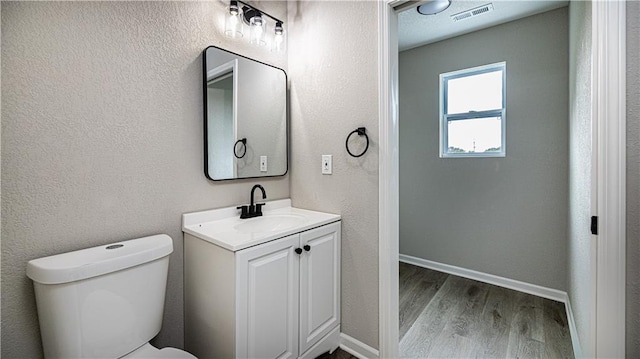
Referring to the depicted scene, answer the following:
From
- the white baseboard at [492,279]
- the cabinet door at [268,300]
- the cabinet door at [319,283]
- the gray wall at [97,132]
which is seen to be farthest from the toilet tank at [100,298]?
the white baseboard at [492,279]

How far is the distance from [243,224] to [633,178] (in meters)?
1.65

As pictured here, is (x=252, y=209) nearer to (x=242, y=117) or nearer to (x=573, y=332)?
(x=242, y=117)

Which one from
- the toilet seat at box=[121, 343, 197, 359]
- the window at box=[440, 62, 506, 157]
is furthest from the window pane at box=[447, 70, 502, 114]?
the toilet seat at box=[121, 343, 197, 359]

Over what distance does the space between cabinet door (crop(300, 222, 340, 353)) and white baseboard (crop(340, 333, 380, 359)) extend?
0.39ft

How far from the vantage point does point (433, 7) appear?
2305 millimetres

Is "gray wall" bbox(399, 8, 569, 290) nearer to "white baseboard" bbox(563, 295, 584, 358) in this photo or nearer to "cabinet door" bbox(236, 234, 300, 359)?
"white baseboard" bbox(563, 295, 584, 358)

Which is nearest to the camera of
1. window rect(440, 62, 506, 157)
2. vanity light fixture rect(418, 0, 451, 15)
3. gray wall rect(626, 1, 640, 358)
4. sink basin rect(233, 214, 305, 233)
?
gray wall rect(626, 1, 640, 358)

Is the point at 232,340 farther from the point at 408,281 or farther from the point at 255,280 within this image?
the point at 408,281

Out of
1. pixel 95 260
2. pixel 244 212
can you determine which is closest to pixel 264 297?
pixel 244 212

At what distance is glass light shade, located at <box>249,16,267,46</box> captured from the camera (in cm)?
174

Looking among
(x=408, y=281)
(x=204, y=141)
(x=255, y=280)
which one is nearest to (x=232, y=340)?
(x=255, y=280)

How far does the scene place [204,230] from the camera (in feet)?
4.72

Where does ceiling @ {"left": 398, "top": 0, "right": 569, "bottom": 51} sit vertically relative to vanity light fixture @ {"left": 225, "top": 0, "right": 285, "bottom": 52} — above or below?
above

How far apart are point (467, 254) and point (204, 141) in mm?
2658
